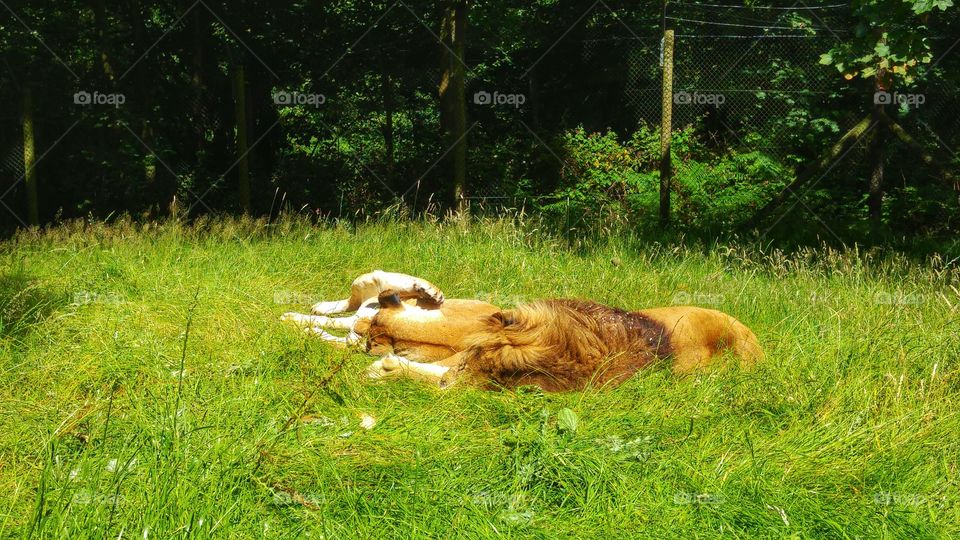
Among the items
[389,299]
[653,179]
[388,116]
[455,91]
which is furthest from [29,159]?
[653,179]

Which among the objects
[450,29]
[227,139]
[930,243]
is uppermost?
[450,29]

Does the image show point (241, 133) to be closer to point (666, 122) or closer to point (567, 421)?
point (666, 122)

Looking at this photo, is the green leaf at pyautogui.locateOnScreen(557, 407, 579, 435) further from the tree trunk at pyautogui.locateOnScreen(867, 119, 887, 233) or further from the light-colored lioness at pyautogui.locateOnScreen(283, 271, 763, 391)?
the tree trunk at pyautogui.locateOnScreen(867, 119, 887, 233)

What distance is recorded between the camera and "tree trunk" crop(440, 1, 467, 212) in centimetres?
1106

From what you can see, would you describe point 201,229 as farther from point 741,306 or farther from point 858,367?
point 858,367

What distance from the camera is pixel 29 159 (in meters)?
10.3

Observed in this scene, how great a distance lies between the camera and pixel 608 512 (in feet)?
9.76

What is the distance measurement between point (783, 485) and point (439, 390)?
1.65 meters

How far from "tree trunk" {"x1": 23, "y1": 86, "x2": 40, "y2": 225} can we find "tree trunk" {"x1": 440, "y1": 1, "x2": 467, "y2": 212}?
4865 mm

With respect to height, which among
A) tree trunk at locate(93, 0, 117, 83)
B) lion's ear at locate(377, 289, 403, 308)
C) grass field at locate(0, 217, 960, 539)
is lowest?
grass field at locate(0, 217, 960, 539)

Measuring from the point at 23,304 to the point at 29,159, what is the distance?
5.93 meters

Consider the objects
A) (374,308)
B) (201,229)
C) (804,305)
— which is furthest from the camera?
(201,229)

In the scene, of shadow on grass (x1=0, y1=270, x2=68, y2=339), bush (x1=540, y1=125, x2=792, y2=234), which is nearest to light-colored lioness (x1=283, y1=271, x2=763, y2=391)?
shadow on grass (x1=0, y1=270, x2=68, y2=339)

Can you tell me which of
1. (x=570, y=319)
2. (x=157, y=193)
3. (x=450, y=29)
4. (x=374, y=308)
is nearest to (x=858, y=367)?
(x=570, y=319)
